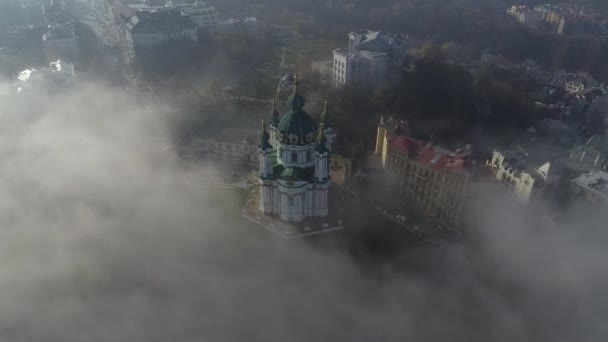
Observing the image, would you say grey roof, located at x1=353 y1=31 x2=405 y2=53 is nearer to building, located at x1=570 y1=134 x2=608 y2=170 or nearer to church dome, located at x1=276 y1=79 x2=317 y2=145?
building, located at x1=570 y1=134 x2=608 y2=170

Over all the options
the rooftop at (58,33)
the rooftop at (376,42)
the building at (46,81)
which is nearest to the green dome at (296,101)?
the rooftop at (376,42)

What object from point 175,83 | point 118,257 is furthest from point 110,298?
point 175,83

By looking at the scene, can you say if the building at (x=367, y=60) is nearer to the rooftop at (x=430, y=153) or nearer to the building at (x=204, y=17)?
the rooftop at (x=430, y=153)

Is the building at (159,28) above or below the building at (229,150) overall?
above

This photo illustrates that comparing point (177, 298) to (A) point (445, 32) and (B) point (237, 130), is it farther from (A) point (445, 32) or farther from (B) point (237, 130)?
(A) point (445, 32)

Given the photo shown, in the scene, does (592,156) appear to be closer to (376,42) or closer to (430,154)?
(430,154)

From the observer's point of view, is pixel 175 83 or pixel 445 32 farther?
pixel 445 32
